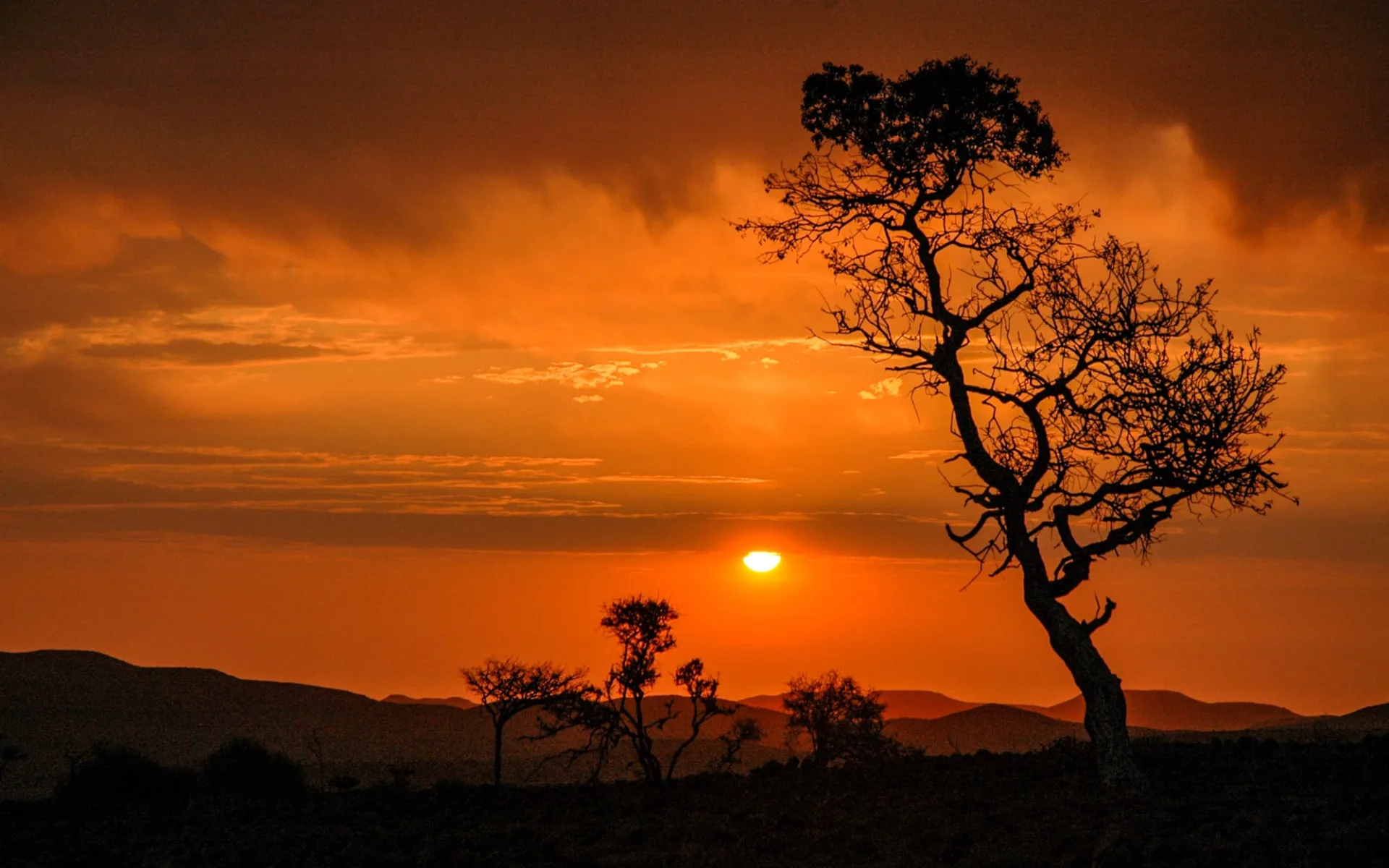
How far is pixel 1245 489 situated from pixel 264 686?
158798 mm

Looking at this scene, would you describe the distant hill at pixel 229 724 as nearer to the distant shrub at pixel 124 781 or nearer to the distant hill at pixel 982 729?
the distant hill at pixel 982 729

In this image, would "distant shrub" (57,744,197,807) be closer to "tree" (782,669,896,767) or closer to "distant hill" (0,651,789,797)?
"tree" (782,669,896,767)

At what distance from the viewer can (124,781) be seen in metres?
31.8

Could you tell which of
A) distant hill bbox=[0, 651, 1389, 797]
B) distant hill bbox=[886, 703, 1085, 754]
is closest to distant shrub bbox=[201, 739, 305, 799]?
distant hill bbox=[0, 651, 1389, 797]

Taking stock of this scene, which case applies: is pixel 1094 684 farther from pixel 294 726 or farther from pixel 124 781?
pixel 294 726

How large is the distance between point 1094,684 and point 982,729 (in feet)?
485

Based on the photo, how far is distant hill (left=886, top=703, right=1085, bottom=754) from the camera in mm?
145500

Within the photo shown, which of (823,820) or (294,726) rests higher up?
(294,726)

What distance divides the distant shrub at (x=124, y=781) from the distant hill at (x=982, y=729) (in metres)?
115

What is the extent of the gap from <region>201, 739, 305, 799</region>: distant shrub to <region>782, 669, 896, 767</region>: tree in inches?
785

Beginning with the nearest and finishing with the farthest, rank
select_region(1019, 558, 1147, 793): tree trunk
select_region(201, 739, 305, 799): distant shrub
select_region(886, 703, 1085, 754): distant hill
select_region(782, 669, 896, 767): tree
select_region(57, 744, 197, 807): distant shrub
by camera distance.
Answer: select_region(1019, 558, 1147, 793): tree trunk → select_region(57, 744, 197, 807): distant shrub → select_region(201, 739, 305, 799): distant shrub → select_region(782, 669, 896, 767): tree → select_region(886, 703, 1085, 754): distant hill

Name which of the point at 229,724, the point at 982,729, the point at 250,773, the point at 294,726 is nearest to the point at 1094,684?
the point at 250,773

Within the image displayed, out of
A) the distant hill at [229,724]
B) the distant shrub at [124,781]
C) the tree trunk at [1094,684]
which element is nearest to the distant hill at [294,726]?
the distant hill at [229,724]

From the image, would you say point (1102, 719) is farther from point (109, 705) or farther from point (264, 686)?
point (264, 686)
